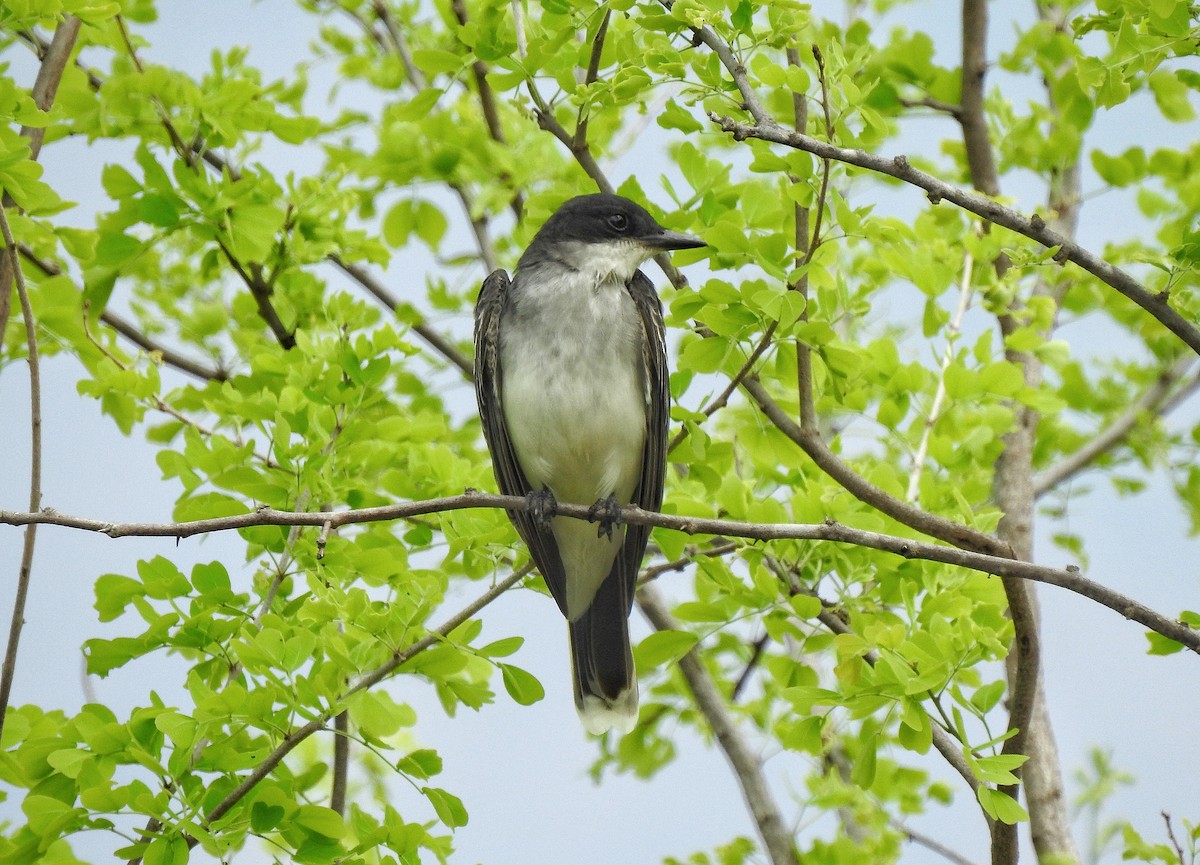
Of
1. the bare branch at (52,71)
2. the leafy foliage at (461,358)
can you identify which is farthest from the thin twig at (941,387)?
the bare branch at (52,71)

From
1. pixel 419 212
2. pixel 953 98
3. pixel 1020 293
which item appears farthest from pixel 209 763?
pixel 953 98

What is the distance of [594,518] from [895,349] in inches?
54.8

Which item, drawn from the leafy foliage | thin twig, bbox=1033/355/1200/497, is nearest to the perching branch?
the leafy foliage

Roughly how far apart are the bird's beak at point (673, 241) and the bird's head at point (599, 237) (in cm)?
2

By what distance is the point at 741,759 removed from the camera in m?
6.08

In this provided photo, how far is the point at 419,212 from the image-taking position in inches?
270

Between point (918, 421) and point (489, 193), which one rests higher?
point (489, 193)

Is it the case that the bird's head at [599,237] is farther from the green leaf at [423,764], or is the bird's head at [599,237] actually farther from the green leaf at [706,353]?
the green leaf at [423,764]

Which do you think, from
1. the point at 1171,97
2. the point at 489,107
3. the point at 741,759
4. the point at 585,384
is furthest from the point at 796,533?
the point at 489,107

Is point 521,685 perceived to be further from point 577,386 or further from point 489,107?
point 489,107

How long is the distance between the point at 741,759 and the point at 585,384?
1.90 meters

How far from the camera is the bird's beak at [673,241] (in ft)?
16.5

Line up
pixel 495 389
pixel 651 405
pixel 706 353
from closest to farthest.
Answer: pixel 706 353, pixel 651 405, pixel 495 389

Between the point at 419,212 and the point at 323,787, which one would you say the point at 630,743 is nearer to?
the point at 323,787
